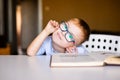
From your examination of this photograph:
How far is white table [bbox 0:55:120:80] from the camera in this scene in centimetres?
73

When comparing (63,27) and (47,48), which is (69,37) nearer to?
(63,27)

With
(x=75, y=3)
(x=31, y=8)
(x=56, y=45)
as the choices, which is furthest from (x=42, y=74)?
(x=31, y=8)

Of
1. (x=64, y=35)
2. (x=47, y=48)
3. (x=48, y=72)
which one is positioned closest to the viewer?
(x=48, y=72)

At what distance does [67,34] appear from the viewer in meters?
1.10

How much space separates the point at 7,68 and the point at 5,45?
2810 mm

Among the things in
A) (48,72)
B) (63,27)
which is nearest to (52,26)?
(63,27)

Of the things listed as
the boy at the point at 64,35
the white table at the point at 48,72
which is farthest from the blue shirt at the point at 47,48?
the white table at the point at 48,72

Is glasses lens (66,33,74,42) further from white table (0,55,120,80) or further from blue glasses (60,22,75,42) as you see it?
white table (0,55,120,80)

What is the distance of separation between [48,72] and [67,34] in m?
0.34

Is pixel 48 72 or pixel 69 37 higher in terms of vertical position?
A: pixel 69 37

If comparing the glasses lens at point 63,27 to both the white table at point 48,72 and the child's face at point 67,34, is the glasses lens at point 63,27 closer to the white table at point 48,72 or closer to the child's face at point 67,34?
the child's face at point 67,34

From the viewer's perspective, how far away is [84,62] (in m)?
0.88

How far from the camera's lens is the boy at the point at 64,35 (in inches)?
43.5

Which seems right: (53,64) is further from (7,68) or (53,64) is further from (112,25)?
(112,25)
